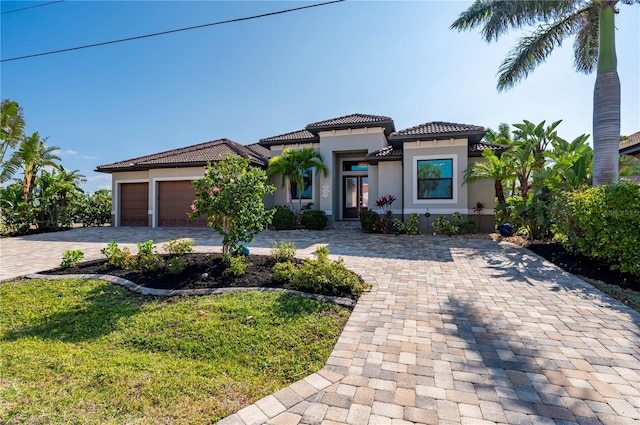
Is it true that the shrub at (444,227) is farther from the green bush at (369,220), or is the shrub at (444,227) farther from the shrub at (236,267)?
the shrub at (236,267)

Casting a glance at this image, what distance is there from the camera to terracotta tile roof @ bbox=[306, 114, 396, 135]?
14.6 meters

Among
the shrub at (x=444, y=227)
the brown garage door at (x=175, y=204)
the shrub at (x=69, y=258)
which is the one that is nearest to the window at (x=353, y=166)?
the shrub at (x=444, y=227)

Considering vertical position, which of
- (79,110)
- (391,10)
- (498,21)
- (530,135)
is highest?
(498,21)

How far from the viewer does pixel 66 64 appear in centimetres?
899

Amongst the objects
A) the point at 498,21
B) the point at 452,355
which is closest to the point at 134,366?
the point at 452,355

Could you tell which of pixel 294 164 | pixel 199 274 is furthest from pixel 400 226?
pixel 199 274

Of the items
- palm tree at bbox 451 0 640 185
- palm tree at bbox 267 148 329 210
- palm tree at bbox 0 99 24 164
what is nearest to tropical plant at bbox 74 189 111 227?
palm tree at bbox 0 99 24 164

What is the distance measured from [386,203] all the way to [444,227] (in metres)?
2.74

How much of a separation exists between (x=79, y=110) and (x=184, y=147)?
7.60 meters

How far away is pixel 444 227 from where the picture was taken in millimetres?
12250

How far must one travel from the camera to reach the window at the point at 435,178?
13.0 meters

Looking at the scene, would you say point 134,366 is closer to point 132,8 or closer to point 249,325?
point 249,325

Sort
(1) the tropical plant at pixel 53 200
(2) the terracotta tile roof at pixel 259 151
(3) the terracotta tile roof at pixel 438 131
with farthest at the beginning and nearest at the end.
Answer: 1. (2) the terracotta tile roof at pixel 259 151
2. (1) the tropical plant at pixel 53 200
3. (3) the terracotta tile roof at pixel 438 131

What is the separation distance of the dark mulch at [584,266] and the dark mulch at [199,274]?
551 cm
